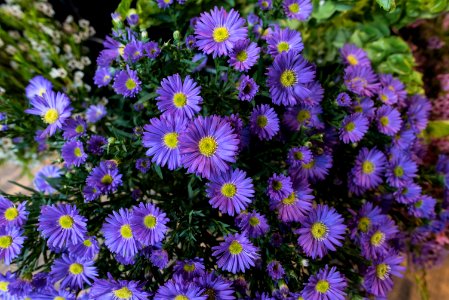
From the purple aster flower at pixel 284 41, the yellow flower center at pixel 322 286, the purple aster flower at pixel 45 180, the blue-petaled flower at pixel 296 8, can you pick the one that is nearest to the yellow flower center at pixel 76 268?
the purple aster flower at pixel 45 180

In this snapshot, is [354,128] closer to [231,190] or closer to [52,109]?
[231,190]

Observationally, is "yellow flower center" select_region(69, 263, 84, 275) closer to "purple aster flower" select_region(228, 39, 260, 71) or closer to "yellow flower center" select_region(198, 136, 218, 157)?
"yellow flower center" select_region(198, 136, 218, 157)

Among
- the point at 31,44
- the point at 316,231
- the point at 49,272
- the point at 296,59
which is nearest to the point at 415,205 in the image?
the point at 316,231

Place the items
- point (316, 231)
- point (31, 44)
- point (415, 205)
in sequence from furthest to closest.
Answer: point (31, 44)
point (415, 205)
point (316, 231)

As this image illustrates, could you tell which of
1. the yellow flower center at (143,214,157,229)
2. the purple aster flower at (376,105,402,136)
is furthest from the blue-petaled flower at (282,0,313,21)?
the yellow flower center at (143,214,157,229)

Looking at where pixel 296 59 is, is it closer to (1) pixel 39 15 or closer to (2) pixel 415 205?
(2) pixel 415 205

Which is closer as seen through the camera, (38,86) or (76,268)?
(76,268)

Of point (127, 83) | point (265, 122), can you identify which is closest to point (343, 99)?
point (265, 122)

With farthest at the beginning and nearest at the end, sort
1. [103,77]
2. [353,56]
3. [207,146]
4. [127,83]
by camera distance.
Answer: [353,56]
[103,77]
[127,83]
[207,146]
